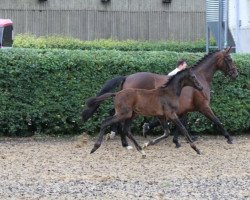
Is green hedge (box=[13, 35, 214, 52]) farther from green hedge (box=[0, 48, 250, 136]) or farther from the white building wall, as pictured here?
green hedge (box=[0, 48, 250, 136])

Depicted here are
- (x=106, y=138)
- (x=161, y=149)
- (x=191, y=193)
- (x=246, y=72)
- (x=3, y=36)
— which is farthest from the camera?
(x=3, y=36)

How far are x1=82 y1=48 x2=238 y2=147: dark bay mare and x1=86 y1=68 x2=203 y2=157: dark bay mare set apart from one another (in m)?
0.97

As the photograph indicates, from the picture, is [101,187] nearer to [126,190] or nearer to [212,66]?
[126,190]

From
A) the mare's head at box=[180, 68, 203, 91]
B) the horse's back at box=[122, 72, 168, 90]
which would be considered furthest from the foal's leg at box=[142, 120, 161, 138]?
the mare's head at box=[180, 68, 203, 91]

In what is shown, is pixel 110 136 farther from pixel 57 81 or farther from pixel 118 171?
pixel 118 171

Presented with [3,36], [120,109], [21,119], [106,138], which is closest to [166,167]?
[120,109]

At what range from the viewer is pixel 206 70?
47.3ft

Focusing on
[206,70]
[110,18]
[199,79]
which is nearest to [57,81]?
[199,79]

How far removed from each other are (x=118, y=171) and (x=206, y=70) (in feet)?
13.7

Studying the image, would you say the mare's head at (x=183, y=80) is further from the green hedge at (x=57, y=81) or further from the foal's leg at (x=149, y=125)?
the green hedge at (x=57, y=81)

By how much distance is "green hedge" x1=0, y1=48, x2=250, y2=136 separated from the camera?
14.9 m

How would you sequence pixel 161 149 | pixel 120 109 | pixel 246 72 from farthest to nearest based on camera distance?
pixel 246 72 → pixel 161 149 → pixel 120 109

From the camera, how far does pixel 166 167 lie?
37.7 ft

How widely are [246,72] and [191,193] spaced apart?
23.8ft
